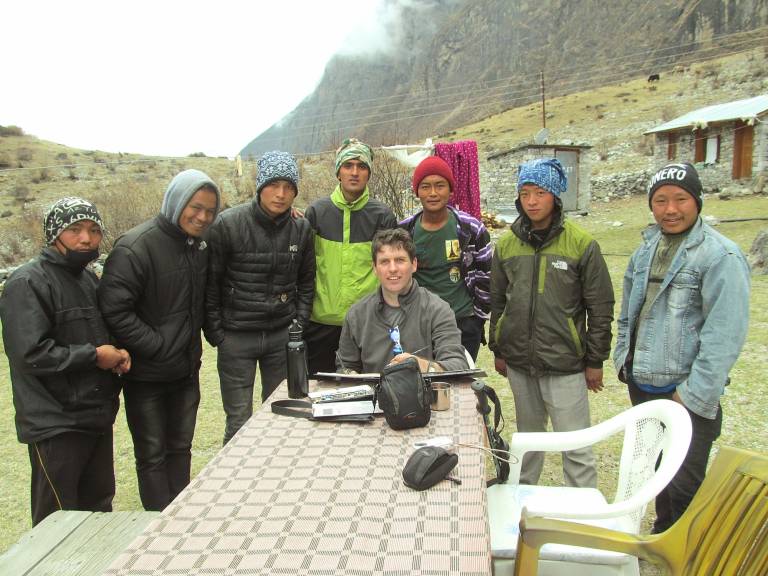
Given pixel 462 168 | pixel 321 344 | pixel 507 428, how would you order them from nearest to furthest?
pixel 321 344, pixel 507 428, pixel 462 168

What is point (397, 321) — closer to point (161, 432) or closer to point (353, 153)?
point (353, 153)

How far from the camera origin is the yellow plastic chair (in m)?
1.55

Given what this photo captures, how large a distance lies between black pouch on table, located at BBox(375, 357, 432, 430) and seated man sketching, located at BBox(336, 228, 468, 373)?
24.7 inches

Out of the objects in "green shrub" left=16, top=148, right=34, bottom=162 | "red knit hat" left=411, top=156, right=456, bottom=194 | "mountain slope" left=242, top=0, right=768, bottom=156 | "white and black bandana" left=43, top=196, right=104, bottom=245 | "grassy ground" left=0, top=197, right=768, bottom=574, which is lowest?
"grassy ground" left=0, top=197, right=768, bottom=574

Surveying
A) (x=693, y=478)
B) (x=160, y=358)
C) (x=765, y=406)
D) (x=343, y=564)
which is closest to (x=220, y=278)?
(x=160, y=358)

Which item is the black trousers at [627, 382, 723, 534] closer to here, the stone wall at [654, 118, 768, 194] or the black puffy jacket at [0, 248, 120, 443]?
the black puffy jacket at [0, 248, 120, 443]

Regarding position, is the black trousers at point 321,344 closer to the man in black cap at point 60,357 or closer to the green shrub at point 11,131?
the man in black cap at point 60,357

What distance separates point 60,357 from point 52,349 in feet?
0.17

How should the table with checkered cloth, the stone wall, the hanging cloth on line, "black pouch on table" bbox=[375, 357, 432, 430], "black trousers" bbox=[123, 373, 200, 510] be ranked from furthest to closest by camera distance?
1. the stone wall
2. the hanging cloth on line
3. "black trousers" bbox=[123, 373, 200, 510]
4. "black pouch on table" bbox=[375, 357, 432, 430]
5. the table with checkered cloth

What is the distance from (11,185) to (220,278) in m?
23.9

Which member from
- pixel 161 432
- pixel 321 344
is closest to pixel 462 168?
pixel 321 344

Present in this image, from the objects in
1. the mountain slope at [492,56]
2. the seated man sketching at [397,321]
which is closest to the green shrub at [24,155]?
the mountain slope at [492,56]

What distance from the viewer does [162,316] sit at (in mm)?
3004

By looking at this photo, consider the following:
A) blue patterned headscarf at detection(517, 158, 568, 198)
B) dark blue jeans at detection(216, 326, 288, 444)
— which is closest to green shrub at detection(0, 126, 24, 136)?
dark blue jeans at detection(216, 326, 288, 444)
